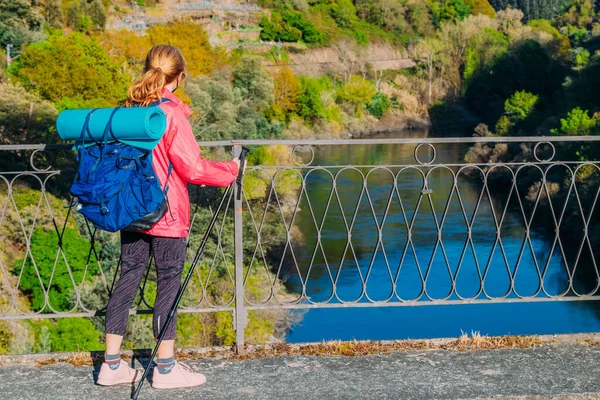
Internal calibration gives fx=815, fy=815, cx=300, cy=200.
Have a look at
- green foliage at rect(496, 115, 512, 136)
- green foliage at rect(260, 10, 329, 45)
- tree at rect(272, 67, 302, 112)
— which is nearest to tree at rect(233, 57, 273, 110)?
tree at rect(272, 67, 302, 112)

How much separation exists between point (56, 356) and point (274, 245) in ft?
85.4

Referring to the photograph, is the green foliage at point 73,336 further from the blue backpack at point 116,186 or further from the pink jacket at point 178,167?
the blue backpack at point 116,186

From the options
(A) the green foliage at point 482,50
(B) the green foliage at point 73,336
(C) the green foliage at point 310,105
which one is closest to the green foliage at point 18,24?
(C) the green foliage at point 310,105

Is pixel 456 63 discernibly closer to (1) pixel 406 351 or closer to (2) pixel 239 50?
(2) pixel 239 50

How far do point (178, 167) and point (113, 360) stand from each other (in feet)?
3.28

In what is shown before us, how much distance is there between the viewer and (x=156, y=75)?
3.46 meters

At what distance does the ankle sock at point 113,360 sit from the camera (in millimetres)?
3775

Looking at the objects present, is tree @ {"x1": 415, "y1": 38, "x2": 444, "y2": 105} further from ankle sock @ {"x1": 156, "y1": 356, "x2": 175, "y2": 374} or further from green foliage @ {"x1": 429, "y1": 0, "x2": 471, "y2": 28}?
ankle sock @ {"x1": 156, "y1": 356, "x2": 175, "y2": 374}

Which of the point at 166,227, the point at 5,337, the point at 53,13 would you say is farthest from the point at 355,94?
the point at 166,227

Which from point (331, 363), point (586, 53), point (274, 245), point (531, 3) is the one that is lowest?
point (274, 245)

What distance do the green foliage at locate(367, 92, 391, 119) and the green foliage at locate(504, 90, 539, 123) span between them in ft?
65.3

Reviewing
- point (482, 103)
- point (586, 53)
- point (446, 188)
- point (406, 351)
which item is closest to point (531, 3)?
point (482, 103)

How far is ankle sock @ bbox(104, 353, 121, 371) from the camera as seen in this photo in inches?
149

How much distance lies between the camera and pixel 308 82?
218 feet
